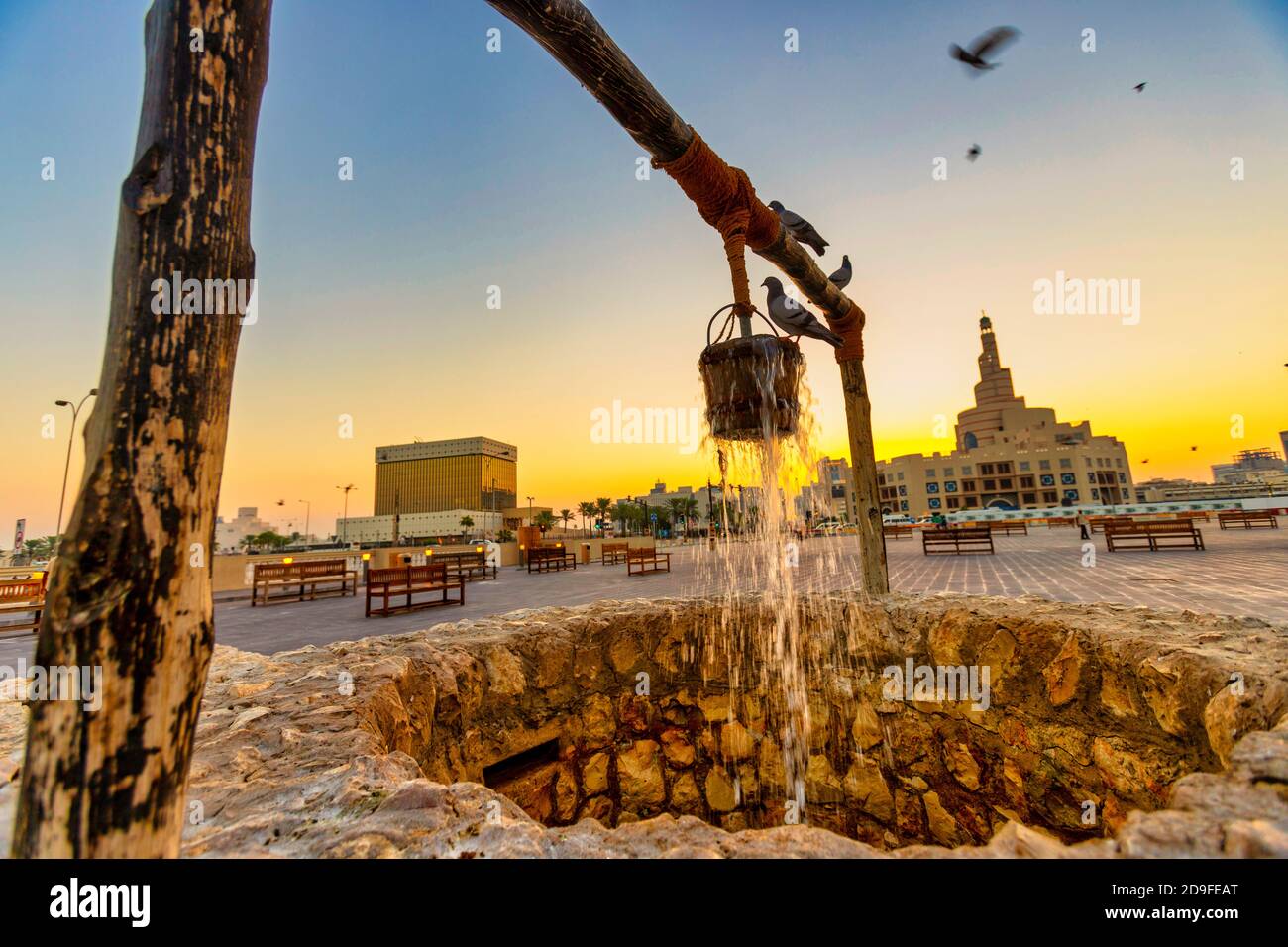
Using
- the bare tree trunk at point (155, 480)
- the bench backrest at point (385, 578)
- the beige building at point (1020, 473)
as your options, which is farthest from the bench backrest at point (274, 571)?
the beige building at point (1020, 473)

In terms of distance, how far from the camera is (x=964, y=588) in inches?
285

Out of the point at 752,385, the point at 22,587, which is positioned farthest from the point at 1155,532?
the point at 22,587

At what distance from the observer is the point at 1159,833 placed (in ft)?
3.90

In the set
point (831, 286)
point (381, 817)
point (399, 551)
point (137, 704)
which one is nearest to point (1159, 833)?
point (381, 817)

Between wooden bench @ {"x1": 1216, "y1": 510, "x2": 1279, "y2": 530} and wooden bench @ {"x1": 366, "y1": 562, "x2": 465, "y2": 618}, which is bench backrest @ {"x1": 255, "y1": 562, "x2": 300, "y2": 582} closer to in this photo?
wooden bench @ {"x1": 366, "y1": 562, "x2": 465, "y2": 618}

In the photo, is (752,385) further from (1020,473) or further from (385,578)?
(1020,473)

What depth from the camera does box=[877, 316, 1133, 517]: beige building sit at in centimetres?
5822

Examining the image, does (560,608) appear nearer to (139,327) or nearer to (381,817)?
(381,817)

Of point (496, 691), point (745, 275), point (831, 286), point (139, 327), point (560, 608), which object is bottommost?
point (496, 691)

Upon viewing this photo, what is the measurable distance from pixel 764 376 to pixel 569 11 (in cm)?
160

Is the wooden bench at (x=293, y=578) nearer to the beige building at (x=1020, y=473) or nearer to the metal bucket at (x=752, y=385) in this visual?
the metal bucket at (x=752, y=385)

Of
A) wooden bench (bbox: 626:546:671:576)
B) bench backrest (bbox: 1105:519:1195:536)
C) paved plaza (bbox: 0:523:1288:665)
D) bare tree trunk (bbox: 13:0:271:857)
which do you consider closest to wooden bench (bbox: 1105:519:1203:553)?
bench backrest (bbox: 1105:519:1195:536)

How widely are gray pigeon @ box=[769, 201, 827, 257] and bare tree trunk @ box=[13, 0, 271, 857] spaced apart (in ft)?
9.77

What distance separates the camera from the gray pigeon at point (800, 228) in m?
3.42
